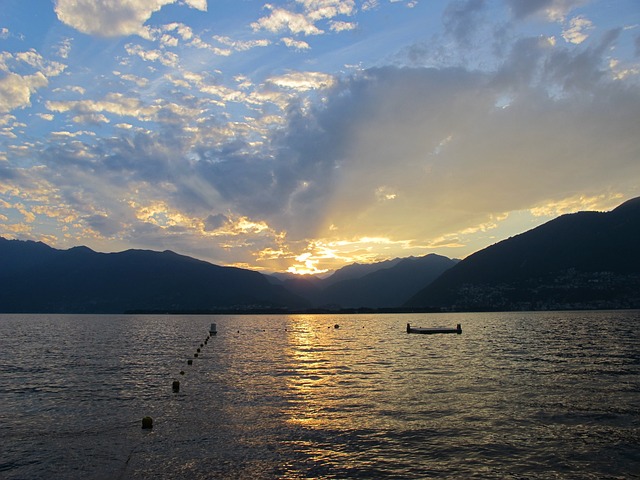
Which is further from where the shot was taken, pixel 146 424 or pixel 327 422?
pixel 327 422

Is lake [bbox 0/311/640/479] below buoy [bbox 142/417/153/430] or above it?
below

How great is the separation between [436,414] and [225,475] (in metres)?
15.0

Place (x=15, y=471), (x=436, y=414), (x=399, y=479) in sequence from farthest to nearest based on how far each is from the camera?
(x=436, y=414) → (x=15, y=471) → (x=399, y=479)

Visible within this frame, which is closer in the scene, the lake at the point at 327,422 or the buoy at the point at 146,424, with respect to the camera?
the lake at the point at 327,422

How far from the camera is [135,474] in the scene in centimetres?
1972

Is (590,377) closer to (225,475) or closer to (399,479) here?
(399,479)

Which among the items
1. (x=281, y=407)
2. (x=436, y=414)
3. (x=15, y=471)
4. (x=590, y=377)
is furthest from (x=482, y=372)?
(x=15, y=471)

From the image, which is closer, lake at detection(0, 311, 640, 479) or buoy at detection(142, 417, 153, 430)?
lake at detection(0, 311, 640, 479)

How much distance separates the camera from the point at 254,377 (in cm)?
4719

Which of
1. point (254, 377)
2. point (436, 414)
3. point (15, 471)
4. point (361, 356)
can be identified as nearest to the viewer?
point (15, 471)

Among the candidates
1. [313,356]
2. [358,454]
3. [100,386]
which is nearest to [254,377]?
[100,386]

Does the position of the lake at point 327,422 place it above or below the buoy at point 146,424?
below

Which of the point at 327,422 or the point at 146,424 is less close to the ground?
the point at 146,424

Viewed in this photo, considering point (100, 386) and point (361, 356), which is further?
point (361, 356)
